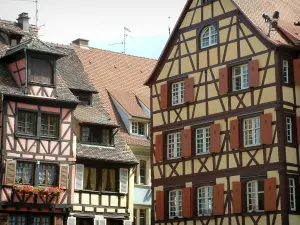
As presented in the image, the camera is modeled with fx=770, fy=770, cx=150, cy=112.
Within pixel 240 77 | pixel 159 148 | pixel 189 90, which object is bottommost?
pixel 159 148

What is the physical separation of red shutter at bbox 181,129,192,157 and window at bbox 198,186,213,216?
1.91 m

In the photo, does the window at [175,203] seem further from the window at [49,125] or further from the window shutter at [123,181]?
the window at [49,125]

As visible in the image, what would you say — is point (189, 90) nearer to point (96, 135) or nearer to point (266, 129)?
point (266, 129)

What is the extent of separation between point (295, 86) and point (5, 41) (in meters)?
16.9

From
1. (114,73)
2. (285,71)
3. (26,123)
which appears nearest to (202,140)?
(285,71)

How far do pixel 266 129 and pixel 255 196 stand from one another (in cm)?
306

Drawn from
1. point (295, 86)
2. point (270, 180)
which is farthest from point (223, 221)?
point (295, 86)

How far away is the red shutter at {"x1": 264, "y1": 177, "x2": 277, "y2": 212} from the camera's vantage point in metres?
33.1

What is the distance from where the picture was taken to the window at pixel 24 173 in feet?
127

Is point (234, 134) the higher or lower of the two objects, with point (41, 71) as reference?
lower

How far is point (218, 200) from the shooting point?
3588cm

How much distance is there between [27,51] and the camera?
39.6 m

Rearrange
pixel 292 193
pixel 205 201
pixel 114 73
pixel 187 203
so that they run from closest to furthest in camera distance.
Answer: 1. pixel 292 193
2. pixel 205 201
3. pixel 187 203
4. pixel 114 73

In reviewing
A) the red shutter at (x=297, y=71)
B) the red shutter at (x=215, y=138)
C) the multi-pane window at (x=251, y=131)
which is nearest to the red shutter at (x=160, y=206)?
the red shutter at (x=215, y=138)
